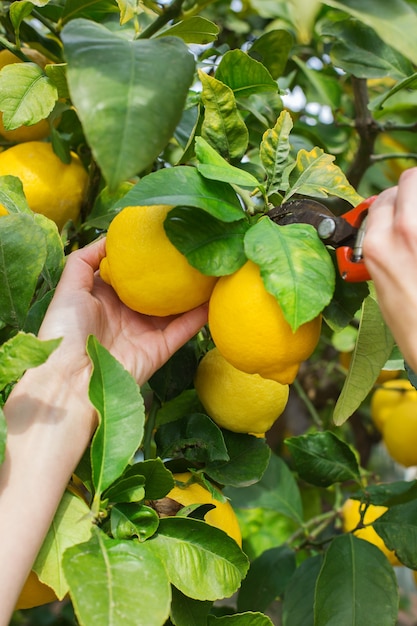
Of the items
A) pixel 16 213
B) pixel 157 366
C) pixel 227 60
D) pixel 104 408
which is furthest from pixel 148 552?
pixel 227 60

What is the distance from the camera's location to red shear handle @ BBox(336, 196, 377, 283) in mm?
579

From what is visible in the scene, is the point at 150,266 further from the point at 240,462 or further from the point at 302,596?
the point at 302,596

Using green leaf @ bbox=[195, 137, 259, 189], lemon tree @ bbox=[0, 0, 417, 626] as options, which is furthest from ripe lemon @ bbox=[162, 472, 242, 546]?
green leaf @ bbox=[195, 137, 259, 189]

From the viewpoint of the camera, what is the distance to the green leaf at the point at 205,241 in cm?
59

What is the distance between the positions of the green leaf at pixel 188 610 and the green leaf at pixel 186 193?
0.38 m

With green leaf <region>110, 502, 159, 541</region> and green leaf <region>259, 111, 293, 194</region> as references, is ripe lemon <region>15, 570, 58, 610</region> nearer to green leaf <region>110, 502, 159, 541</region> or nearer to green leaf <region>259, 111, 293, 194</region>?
green leaf <region>110, 502, 159, 541</region>

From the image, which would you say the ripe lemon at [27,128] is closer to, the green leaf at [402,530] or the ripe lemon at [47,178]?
the ripe lemon at [47,178]

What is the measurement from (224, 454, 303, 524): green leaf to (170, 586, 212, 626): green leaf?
56cm

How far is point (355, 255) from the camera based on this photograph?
58cm

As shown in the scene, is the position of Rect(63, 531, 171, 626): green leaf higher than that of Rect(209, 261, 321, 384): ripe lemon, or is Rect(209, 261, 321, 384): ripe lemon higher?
Rect(209, 261, 321, 384): ripe lemon

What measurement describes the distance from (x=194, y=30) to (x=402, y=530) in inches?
27.2

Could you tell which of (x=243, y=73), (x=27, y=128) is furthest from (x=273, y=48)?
(x=27, y=128)

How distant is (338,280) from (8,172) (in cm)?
46

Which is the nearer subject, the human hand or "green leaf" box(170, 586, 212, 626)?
the human hand
